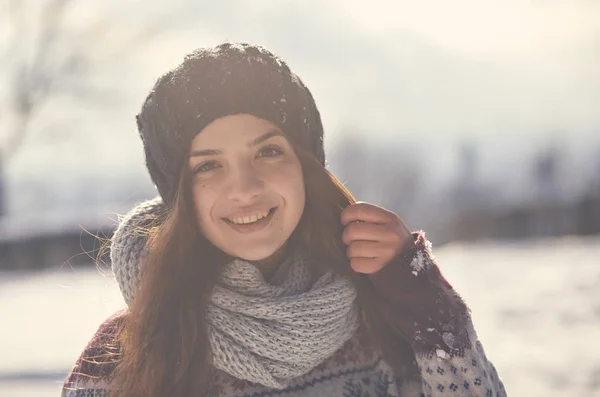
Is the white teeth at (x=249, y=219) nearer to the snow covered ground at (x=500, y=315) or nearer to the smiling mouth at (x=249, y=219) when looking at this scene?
the smiling mouth at (x=249, y=219)

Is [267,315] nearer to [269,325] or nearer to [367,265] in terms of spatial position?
[269,325]

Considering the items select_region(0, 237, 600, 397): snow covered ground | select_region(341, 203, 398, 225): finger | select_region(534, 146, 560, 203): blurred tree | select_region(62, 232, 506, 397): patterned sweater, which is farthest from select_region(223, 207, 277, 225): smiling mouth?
select_region(534, 146, 560, 203): blurred tree

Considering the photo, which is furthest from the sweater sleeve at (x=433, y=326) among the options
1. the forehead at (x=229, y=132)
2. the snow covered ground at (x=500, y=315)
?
the snow covered ground at (x=500, y=315)

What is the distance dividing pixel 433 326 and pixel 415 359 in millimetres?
135

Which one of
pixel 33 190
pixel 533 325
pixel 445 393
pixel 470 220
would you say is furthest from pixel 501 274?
pixel 33 190

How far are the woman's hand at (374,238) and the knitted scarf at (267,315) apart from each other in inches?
4.6

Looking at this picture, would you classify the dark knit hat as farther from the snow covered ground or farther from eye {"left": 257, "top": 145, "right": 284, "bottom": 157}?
the snow covered ground

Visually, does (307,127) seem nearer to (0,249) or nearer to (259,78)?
(259,78)

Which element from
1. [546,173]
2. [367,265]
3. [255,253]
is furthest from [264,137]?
[546,173]

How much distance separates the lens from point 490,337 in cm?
488

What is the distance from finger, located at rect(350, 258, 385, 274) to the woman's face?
204 millimetres

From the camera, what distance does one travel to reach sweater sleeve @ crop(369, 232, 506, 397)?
1802mm

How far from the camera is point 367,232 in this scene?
5.99 feet

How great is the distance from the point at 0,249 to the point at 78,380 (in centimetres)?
1000
